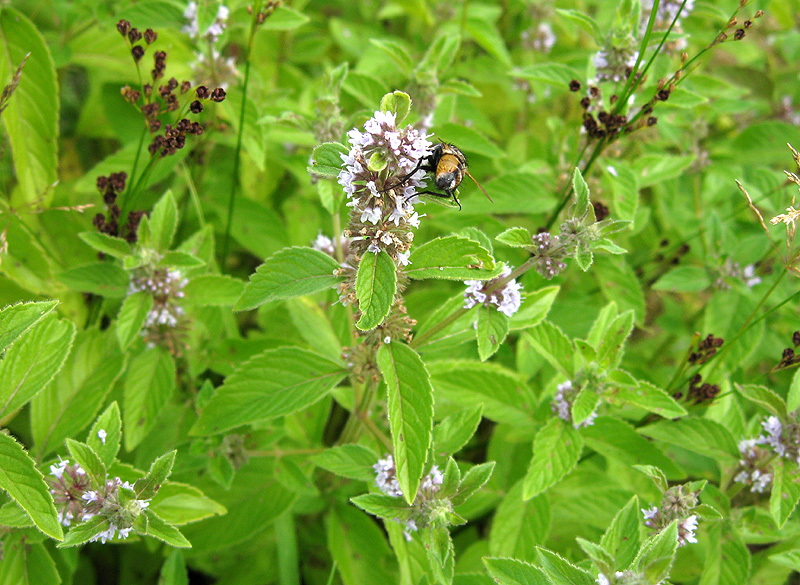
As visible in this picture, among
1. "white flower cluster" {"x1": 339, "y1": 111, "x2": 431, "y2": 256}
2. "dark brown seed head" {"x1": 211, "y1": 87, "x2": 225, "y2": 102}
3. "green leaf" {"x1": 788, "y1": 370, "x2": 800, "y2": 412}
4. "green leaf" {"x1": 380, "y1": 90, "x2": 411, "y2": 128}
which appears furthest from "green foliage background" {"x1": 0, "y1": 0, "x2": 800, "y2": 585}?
"dark brown seed head" {"x1": 211, "y1": 87, "x2": 225, "y2": 102}

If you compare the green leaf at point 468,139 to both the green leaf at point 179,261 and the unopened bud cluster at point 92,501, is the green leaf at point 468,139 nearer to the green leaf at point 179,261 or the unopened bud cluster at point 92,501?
the green leaf at point 179,261

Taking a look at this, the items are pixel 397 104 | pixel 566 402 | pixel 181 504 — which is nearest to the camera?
pixel 397 104

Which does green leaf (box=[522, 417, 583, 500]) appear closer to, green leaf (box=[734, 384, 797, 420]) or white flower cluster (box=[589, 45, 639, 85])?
green leaf (box=[734, 384, 797, 420])

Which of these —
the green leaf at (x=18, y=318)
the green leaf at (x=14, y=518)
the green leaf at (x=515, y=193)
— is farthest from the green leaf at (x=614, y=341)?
the green leaf at (x=14, y=518)

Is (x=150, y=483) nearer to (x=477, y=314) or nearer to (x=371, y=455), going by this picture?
(x=371, y=455)

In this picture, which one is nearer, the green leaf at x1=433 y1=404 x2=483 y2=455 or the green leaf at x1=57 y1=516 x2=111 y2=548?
the green leaf at x1=57 y1=516 x2=111 y2=548

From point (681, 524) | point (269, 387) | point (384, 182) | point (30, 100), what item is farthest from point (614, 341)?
point (30, 100)

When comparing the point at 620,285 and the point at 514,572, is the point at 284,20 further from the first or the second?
the point at 514,572
